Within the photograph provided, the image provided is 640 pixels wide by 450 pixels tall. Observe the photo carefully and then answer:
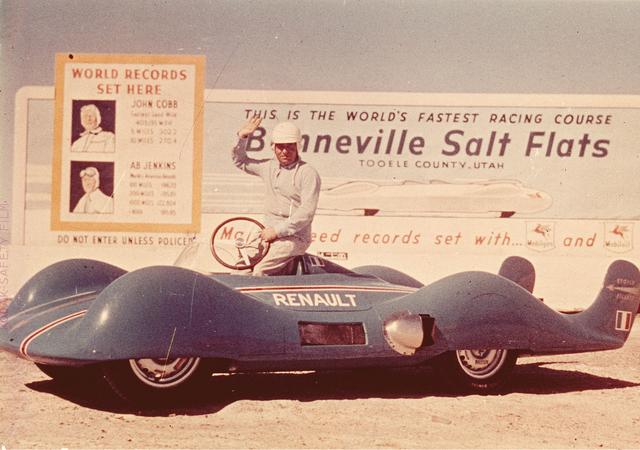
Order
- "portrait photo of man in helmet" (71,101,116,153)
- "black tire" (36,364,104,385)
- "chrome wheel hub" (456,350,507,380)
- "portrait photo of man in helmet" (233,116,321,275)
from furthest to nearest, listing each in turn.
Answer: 1. "portrait photo of man in helmet" (71,101,116,153)
2. "black tire" (36,364,104,385)
3. "portrait photo of man in helmet" (233,116,321,275)
4. "chrome wheel hub" (456,350,507,380)

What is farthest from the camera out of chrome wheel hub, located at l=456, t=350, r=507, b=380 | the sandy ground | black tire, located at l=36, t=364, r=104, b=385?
black tire, located at l=36, t=364, r=104, b=385

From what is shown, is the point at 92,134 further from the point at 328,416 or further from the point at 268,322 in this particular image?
the point at 328,416

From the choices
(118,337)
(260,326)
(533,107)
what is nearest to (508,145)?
(533,107)

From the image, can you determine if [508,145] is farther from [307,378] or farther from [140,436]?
[140,436]

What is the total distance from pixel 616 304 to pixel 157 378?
380 centimetres

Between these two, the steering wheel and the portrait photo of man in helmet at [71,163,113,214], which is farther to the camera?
the portrait photo of man in helmet at [71,163,113,214]

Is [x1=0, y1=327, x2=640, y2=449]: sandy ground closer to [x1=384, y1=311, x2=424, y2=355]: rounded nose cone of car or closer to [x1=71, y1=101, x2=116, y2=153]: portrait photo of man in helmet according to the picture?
[x1=384, y1=311, x2=424, y2=355]: rounded nose cone of car

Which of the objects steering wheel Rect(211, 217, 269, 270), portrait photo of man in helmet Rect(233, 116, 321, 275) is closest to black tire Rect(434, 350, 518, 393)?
portrait photo of man in helmet Rect(233, 116, 321, 275)

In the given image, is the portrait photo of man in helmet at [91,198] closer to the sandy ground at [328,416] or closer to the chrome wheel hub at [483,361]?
the sandy ground at [328,416]

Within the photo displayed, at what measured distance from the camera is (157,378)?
4.55 metres

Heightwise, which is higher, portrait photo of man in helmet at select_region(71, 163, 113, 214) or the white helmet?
the white helmet

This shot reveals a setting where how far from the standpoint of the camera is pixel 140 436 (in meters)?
3.99

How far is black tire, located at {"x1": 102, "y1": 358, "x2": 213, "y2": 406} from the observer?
445 cm

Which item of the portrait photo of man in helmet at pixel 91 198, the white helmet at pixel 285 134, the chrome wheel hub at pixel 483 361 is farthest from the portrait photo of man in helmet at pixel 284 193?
the portrait photo of man in helmet at pixel 91 198
